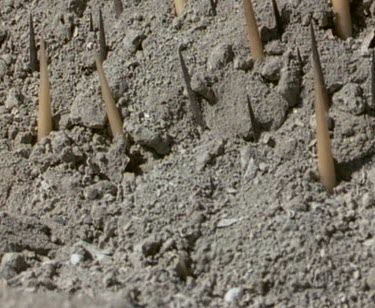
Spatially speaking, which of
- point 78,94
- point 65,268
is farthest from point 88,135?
point 65,268

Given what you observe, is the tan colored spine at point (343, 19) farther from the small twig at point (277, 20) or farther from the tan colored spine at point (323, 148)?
the tan colored spine at point (323, 148)

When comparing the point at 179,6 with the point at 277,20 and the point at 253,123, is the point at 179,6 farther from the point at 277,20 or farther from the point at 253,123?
the point at 253,123

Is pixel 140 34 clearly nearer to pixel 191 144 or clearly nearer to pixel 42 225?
pixel 191 144

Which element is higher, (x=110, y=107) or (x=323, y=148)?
(x=110, y=107)

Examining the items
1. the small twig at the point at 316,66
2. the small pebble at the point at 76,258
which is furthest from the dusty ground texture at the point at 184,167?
the small twig at the point at 316,66

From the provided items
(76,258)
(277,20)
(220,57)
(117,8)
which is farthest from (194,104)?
(76,258)
